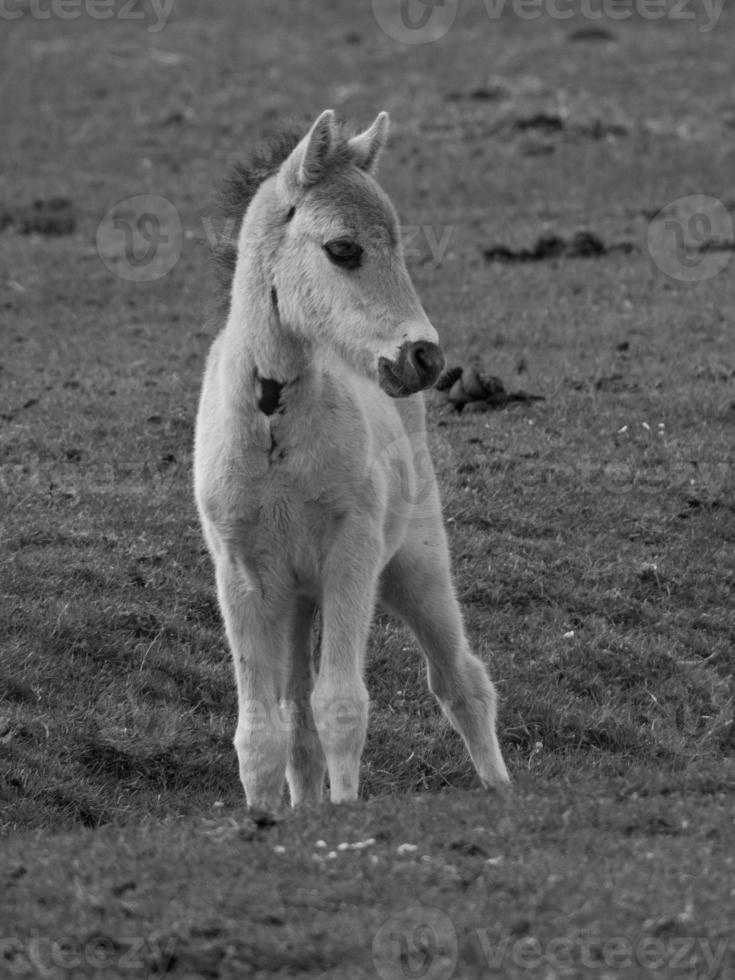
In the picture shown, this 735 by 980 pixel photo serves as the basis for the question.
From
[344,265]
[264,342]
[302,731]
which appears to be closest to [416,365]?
[344,265]

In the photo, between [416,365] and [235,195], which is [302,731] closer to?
[416,365]

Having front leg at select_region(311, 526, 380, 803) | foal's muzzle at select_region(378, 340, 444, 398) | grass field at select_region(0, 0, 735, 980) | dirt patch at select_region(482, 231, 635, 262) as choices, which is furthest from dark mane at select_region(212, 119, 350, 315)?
dirt patch at select_region(482, 231, 635, 262)

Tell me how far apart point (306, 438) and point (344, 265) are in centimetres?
83

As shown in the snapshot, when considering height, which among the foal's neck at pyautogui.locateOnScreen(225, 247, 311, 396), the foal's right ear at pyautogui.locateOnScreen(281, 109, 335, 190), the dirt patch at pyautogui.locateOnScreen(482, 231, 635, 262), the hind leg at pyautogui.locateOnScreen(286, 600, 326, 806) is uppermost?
the foal's right ear at pyautogui.locateOnScreen(281, 109, 335, 190)

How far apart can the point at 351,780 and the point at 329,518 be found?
4.17 feet

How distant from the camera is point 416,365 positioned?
6781 millimetres

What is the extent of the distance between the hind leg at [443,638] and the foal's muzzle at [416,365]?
5.48 feet

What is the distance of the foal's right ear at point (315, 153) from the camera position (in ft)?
23.8

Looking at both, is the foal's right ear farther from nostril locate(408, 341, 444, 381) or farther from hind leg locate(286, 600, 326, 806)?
hind leg locate(286, 600, 326, 806)

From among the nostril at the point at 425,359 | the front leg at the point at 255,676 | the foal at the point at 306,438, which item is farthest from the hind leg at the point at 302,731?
the nostril at the point at 425,359

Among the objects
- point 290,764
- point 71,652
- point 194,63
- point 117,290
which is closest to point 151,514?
point 71,652

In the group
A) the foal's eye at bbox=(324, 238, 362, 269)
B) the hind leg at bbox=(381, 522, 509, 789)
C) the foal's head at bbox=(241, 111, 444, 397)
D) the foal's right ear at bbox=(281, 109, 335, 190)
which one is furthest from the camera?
the hind leg at bbox=(381, 522, 509, 789)

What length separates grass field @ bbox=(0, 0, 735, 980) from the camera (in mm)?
5699

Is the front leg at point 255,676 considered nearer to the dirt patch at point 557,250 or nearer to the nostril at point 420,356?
the nostril at point 420,356
